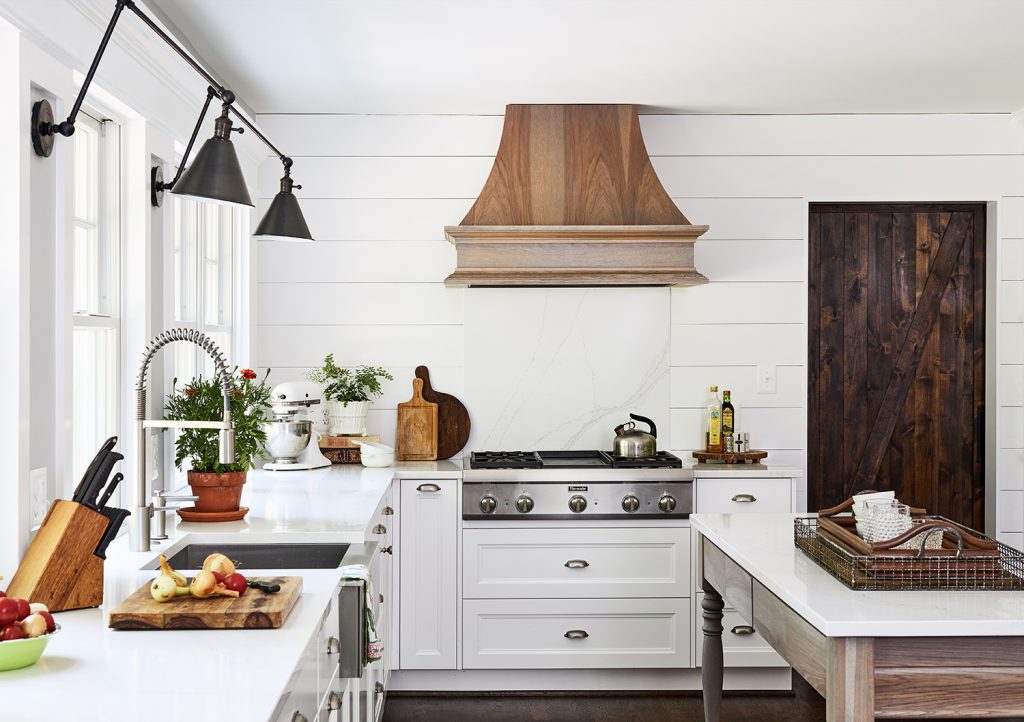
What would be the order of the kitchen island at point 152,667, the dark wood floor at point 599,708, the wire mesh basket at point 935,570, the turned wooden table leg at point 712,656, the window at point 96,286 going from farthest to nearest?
the dark wood floor at point 599,708 → the turned wooden table leg at point 712,656 → the window at point 96,286 → the wire mesh basket at point 935,570 → the kitchen island at point 152,667

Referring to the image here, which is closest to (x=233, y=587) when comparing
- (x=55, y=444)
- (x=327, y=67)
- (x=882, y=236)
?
(x=55, y=444)

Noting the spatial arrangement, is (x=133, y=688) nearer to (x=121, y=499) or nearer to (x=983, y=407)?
(x=121, y=499)

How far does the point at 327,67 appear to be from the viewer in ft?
11.7

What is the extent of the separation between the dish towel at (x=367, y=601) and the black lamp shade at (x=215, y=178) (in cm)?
90

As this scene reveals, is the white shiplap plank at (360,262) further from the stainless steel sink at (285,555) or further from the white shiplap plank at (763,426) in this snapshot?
the stainless steel sink at (285,555)

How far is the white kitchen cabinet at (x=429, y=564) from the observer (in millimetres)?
3836

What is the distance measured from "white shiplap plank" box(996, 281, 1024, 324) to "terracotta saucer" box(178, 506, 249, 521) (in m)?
3.46

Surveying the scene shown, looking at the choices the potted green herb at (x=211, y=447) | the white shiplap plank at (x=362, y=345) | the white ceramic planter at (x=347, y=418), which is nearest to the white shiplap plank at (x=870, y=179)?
the white shiplap plank at (x=362, y=345)

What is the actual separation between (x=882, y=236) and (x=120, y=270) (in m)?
3.30

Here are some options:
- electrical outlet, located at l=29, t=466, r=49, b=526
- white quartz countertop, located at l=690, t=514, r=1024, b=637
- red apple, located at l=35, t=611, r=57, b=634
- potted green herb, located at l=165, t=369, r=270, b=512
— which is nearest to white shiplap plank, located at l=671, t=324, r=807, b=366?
white quartz countertop, located at l=690, t=514, r=1024, b=637

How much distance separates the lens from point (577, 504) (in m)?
3.80

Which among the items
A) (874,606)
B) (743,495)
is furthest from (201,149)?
(743,495)

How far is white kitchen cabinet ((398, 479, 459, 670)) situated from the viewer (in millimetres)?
3836

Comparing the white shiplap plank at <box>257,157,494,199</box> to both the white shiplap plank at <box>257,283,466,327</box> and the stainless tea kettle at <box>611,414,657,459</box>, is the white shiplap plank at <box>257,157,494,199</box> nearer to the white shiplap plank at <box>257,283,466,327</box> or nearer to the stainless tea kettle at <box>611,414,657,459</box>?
the white shiplap plank at <box>257,283,466,327</box>
